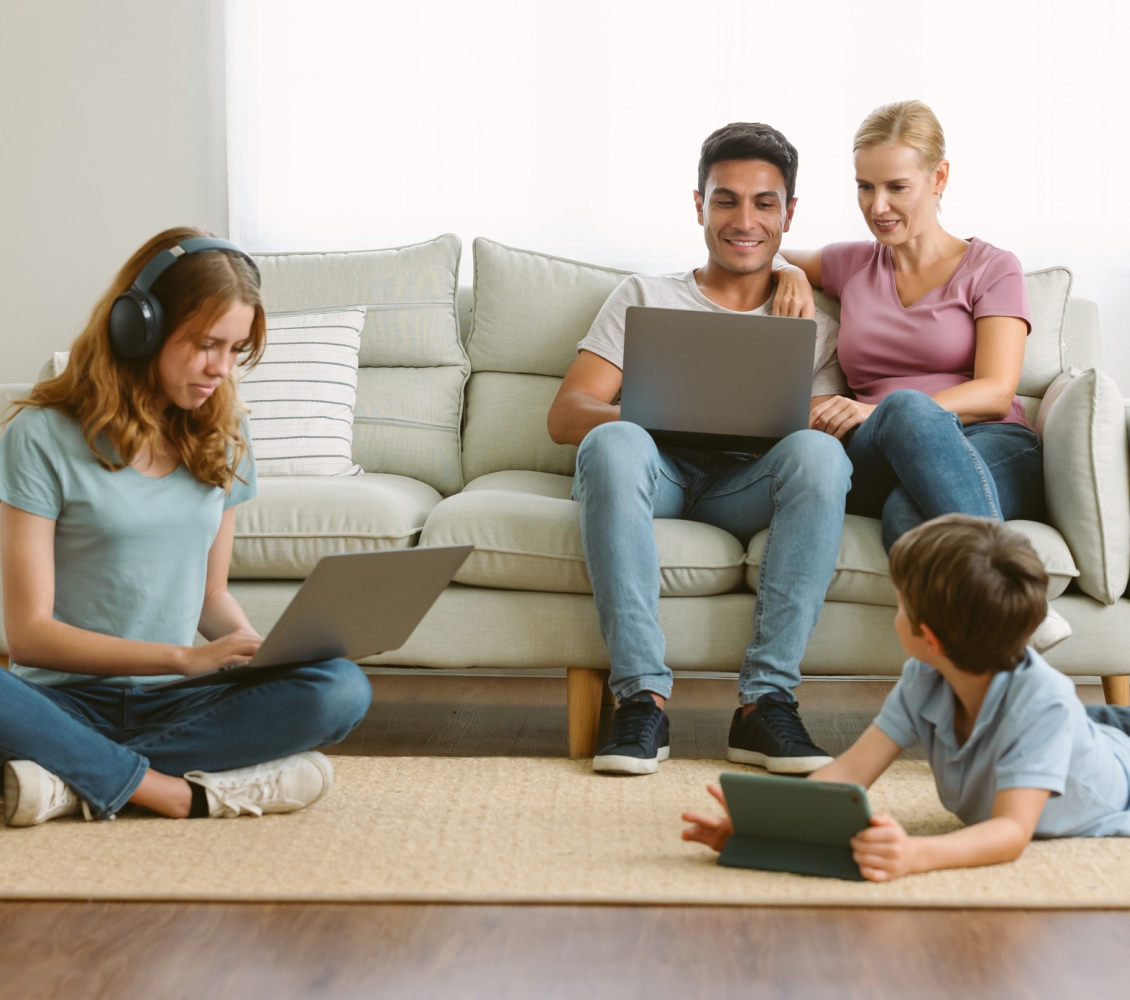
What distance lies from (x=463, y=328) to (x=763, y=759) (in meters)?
1.32

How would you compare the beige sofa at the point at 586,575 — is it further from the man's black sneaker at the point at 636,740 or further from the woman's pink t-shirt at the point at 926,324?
the woman's pink t-shirt at the point at 926,324

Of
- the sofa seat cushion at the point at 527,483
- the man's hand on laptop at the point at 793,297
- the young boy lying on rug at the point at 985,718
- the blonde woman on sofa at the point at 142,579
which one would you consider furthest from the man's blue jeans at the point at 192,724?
the man's hand on laptop at the point at 793,297

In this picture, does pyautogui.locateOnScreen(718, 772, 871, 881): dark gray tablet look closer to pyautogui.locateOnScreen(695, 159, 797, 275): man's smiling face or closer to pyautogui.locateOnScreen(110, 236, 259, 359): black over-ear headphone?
pyautogui.locateOnScreen(110, 236, 259, 359): black over-ear headphone

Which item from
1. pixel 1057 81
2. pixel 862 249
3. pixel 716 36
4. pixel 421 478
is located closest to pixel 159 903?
pixel 421 478

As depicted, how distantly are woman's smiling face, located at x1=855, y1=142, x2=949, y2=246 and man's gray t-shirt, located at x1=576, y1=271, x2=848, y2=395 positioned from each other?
235 mm

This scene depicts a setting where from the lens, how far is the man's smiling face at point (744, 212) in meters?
2.08

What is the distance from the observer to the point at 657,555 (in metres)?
1.72

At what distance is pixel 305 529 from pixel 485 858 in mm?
769

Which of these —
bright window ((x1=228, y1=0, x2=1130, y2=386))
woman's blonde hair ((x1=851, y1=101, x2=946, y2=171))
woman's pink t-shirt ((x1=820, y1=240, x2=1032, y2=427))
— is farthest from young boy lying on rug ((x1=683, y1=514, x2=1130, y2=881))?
bright window ((x1=228, y1=0, x2=1130, y2=386))

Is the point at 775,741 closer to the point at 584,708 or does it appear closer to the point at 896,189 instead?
the point at 584,708

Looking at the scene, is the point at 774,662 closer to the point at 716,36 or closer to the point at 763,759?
the point at 763,759

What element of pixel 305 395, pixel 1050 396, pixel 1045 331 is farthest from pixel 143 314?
pixel 1045 331

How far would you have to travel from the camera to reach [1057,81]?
281 centimetres

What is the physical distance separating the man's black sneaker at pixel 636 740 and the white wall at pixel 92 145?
76.0 inches
